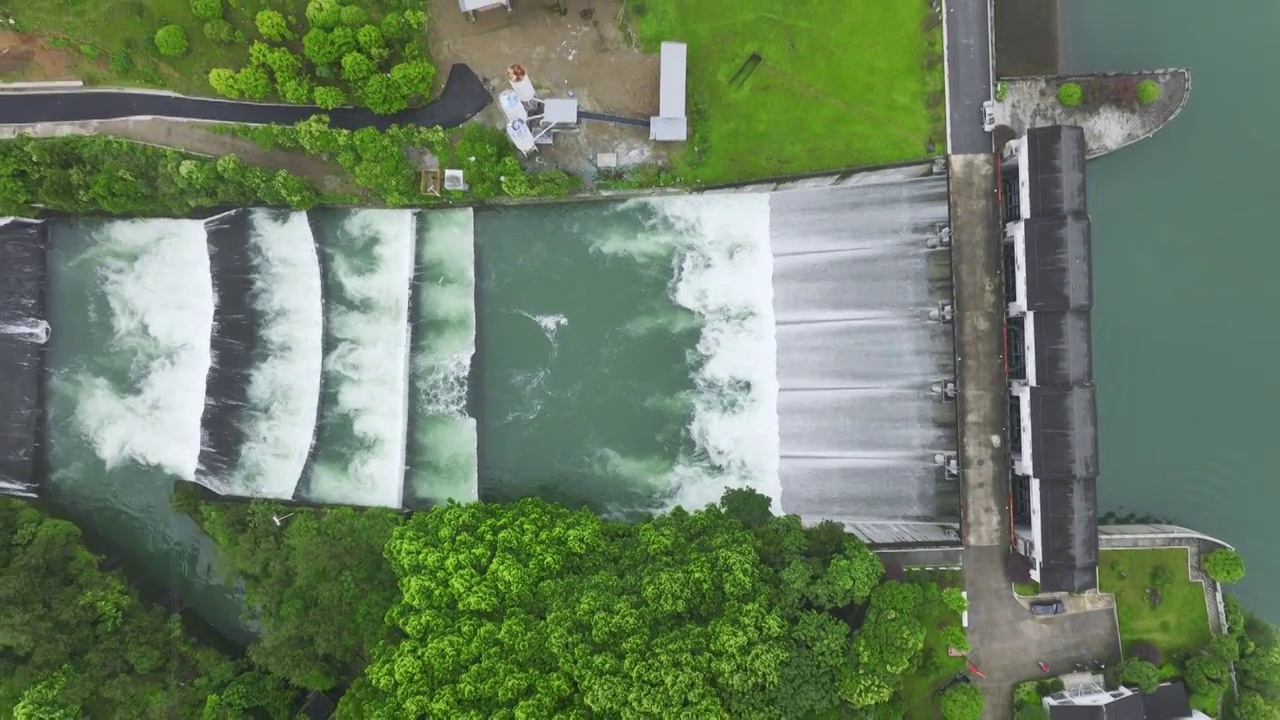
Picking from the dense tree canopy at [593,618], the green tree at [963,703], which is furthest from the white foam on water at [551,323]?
the green tree at [963,703]

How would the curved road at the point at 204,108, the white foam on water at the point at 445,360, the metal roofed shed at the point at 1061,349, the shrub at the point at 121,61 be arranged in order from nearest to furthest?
the metal roofed shed at the point at 1061,349, the shrub at the point at 121,61, the curved road at the point at 204,108, the white foam on water at the point at 445,360

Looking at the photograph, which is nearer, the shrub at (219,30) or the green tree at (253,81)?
the green tree at (253,81)

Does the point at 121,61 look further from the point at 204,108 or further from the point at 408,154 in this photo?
the point at 408,154

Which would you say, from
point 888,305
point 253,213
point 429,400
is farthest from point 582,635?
point 253,213

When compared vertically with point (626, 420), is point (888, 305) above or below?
above

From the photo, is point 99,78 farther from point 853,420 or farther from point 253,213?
point 853,420

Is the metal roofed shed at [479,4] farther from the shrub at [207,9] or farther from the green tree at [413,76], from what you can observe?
the shrub at [207,9]
